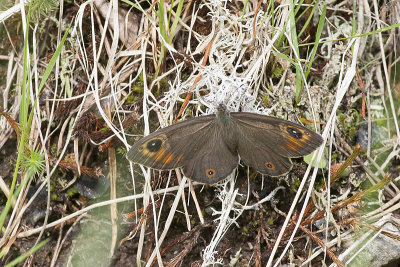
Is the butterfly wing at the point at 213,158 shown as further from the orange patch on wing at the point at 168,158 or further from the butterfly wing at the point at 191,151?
the orange patch on wing at the point at 168,158

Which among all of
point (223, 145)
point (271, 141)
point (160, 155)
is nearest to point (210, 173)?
point (223, 145)

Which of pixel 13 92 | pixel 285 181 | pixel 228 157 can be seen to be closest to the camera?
pixel 228 157

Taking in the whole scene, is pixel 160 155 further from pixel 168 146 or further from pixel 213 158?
pixel 213 158

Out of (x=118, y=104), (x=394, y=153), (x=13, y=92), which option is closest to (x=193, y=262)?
(x=118, y=104)

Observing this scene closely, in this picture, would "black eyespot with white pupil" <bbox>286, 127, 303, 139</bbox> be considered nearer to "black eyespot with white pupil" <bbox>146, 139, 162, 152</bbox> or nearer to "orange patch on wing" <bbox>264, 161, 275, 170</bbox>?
"orange patch on wing" <bbox>264, 161, 275, 170</bbox>

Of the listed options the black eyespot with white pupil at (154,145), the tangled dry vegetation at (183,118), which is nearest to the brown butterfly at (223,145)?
the black eyespot with white pupil at (154,145)

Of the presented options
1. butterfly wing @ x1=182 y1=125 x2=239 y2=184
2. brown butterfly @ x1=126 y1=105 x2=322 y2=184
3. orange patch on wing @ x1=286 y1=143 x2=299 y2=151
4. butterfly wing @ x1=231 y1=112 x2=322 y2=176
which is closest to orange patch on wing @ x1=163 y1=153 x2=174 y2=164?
brown butterfly @ x1=126 y1=105 x2=322 y2=184

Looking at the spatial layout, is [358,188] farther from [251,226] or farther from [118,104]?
[118,104]
